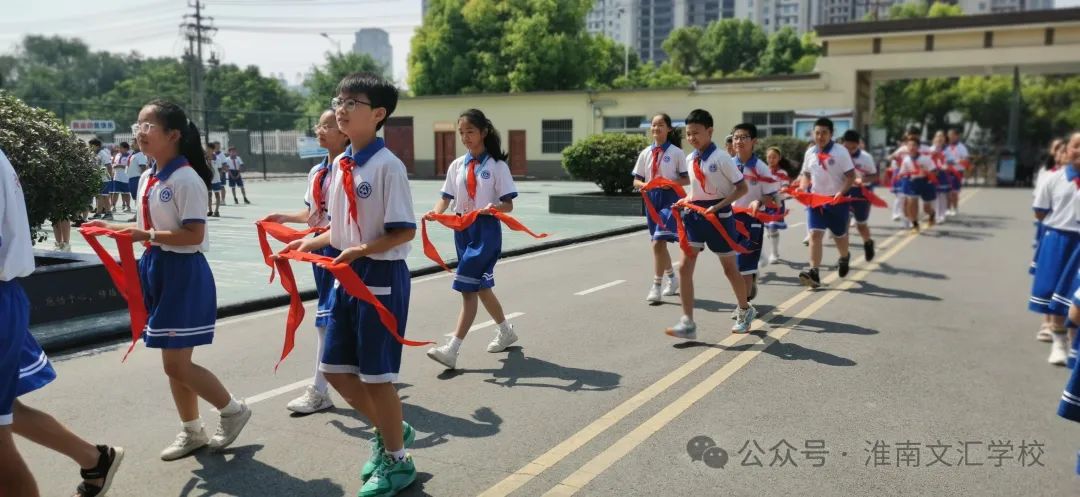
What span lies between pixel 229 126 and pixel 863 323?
3383 cm

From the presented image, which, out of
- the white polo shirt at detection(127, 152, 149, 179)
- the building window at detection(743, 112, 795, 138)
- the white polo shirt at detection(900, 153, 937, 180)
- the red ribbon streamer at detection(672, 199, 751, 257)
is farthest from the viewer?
the building window at detection(743, 112, 795, 138)

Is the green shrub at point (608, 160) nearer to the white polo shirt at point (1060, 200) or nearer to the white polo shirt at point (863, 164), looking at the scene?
the white polo shirt at point (863, 164)

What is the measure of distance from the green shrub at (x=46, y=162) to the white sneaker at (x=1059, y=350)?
849cm

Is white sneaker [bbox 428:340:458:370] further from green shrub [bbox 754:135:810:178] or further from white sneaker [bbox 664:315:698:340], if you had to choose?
green shrub [bbox 754:135:810:178]

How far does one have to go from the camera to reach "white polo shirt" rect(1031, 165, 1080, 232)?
6.25m

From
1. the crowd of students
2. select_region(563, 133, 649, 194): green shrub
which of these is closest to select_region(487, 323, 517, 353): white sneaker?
the crowd of students

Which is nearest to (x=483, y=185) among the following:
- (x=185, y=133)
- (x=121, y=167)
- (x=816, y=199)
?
(x=185, y=133)

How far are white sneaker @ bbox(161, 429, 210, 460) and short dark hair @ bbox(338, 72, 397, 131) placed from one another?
2.08m

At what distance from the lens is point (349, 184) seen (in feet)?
12.4

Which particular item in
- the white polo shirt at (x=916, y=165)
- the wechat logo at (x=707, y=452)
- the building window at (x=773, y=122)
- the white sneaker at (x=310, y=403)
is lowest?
the wechat logo at (x=707, y=452)

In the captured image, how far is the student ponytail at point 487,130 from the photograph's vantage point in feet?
20.5

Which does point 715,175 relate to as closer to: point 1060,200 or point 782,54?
point 1060,200

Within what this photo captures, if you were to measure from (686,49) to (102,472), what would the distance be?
273ft

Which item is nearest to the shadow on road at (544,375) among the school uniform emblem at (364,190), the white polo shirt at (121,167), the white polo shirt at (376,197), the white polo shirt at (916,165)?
the white polo shirt at (376,197)
